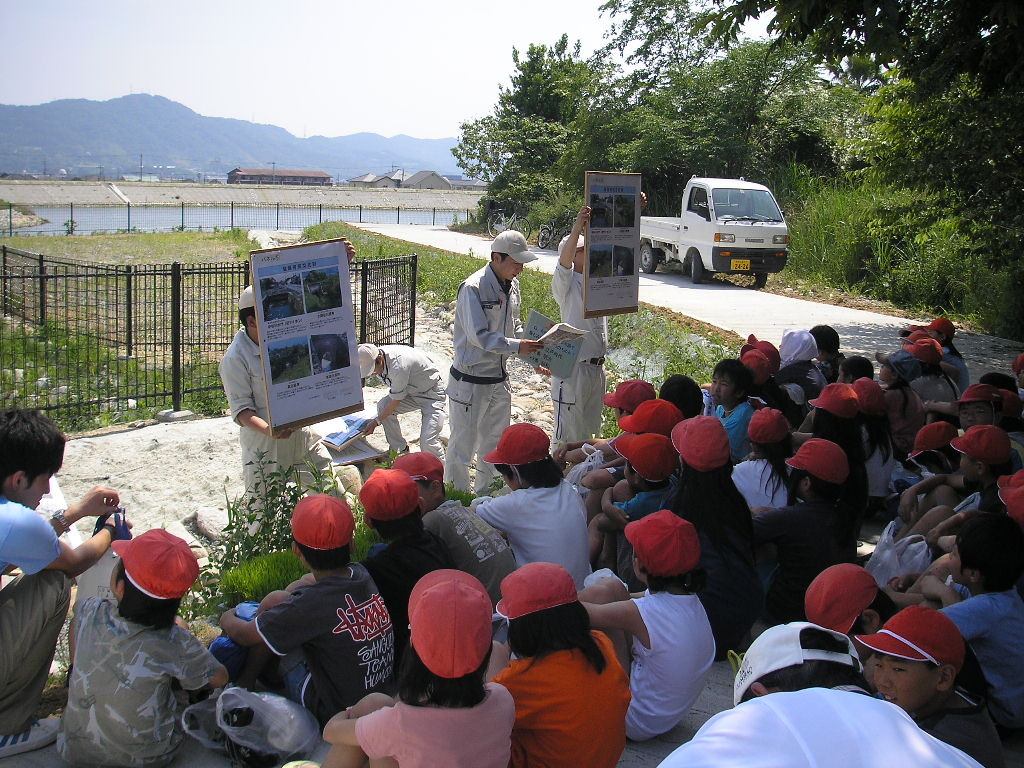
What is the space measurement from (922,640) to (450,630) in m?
1.37

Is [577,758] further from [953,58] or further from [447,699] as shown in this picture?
[953,58]

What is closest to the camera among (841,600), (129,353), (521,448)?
(841,600)

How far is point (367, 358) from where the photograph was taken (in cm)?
678

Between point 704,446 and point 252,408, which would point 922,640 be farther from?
point 252,408

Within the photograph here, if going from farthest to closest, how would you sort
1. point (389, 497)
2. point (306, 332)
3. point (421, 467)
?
point (306, 332) < point (421, 467) < point (389, 497)

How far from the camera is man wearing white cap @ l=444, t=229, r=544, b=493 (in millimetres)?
6430

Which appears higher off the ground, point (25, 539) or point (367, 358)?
point (367, 358)

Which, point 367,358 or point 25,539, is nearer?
point 25,539

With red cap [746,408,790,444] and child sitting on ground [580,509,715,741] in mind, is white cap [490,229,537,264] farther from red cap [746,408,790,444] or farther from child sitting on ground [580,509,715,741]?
child sitting on ground [580,509,715,741]

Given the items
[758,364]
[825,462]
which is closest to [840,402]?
[825,462]

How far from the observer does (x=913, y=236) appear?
16.3m

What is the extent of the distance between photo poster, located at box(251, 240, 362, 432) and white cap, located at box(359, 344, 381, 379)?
1033 mm

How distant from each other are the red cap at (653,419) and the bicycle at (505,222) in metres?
25.9

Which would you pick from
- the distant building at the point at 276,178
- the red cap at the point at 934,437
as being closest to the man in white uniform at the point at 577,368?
the red cap at the point at 934,437
